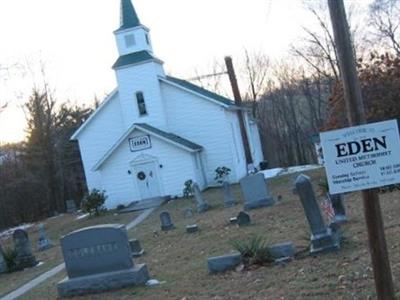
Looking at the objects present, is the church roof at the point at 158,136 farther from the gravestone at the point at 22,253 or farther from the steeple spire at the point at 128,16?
the gravestone at the point at 22,253

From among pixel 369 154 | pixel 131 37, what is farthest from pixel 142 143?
pixel 369 154

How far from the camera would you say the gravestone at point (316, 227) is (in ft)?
33.0

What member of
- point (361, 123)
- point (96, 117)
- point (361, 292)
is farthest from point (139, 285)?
point (96, 117)

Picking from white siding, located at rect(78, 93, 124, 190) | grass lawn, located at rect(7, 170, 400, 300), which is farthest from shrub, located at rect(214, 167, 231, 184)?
grass lawn, located at rect(7, 170, 400, 300)

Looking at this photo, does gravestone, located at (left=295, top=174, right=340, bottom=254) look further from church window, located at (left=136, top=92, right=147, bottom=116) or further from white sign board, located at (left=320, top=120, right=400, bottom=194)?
church window, located at (left=136, top=92, right=147, bottom=116)

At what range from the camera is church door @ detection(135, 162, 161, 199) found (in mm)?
35188

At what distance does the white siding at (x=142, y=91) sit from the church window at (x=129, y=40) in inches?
67.0

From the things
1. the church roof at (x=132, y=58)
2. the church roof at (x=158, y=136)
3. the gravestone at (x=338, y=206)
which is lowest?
the gravestone at (x=338, y=206)

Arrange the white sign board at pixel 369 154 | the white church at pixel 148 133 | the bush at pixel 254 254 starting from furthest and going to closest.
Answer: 1. the white church at pixel 148 133
2. the bush at pixel 254 254
3. the white sign board at pixel 369 154

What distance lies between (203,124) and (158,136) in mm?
3263

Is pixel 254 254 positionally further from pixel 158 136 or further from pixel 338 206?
pixel 158 136

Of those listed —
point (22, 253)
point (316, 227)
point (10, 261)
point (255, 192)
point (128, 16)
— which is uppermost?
point (128, 16)

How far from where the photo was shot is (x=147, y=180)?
116 ft

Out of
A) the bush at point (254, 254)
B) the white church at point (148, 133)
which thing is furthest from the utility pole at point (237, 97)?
the bush at point (254, 254)
